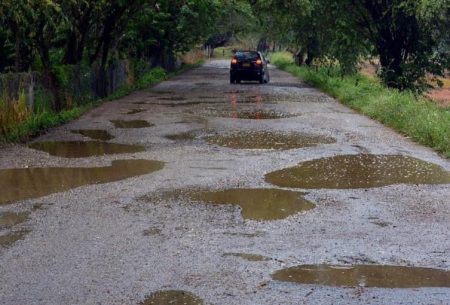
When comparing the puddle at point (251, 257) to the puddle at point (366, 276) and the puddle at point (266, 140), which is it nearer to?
the puddle at point (366, 276)

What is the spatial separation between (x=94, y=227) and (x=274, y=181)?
3.29 m

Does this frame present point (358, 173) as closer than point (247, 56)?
Yes

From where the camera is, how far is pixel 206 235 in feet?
23.6

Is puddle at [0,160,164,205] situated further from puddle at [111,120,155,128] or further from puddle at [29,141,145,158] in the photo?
puddle at [111,120,155,128]

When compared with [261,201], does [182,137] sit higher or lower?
lower

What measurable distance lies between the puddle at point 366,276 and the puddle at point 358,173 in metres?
3.52

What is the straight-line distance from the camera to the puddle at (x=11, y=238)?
22.7 ft

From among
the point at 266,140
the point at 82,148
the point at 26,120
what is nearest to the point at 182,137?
the point at 266,140

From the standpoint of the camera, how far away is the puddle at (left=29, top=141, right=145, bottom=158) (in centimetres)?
1238

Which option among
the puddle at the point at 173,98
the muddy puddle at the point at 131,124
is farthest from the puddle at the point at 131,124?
the puddle at the point at 173,98

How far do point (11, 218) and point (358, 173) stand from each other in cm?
528

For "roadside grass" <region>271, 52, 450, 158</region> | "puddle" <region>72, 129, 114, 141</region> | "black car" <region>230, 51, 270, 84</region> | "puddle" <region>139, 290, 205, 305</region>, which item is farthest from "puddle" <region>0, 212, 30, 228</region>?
"black car" <region>230, 51, 270, 84</region>

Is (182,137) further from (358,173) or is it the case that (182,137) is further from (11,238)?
Answer: (11,238)

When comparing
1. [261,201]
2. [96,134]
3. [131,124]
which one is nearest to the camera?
[261,201]
